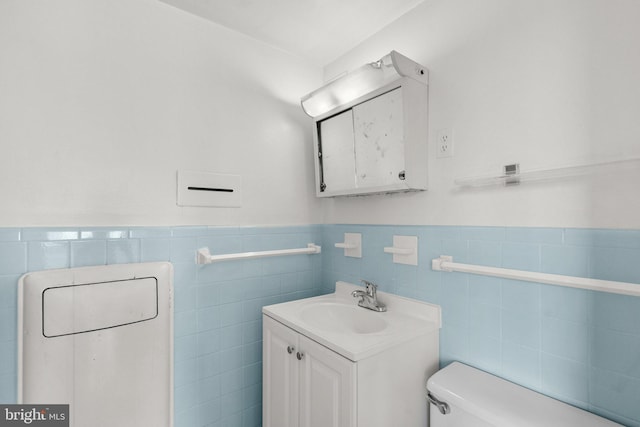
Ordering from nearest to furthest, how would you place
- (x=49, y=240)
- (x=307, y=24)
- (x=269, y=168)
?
(x=49, y=240) → (x=307, y=24) → (x=269, y=168)

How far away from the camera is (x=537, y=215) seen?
1004 millimetres

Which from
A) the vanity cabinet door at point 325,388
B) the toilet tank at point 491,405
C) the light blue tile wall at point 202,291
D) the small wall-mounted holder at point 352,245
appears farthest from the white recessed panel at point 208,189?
the toilet tank at point 491,405

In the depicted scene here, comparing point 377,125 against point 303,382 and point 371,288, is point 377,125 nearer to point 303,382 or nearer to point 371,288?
point 371,288

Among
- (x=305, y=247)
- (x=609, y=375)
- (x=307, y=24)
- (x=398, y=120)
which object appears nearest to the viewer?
(x=609, y=375)

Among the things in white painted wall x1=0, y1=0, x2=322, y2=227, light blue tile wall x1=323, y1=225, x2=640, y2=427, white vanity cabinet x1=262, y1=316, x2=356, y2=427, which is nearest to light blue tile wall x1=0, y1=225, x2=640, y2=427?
light blue tile wall x1=323, y1=225, x2=640, y2=427

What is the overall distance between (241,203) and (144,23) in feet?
3.14

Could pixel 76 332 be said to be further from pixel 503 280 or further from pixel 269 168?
pixel 503 280

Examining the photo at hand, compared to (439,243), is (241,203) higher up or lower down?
higher up

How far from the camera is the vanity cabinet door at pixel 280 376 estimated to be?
1280 millimetres

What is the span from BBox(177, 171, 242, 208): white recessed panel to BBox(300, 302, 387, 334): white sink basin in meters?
0.71

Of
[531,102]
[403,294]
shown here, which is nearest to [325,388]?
[403,294]

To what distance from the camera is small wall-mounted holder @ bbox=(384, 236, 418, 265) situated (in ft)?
4.57

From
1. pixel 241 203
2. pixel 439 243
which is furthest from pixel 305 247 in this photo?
pixel 439 243

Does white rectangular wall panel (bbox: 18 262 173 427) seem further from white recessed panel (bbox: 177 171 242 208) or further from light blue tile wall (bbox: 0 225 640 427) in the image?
white recessed panel (bbox: 177 171 242 208)
